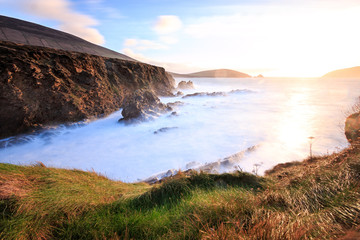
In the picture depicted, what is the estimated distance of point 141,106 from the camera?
47.5 feet

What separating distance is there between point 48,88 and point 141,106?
21.4ft

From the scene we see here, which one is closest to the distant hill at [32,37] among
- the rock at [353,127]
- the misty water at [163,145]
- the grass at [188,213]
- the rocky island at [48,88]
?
the rocky island at [48,88]

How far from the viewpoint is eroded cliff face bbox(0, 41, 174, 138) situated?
952 cm

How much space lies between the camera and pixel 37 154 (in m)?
8.89

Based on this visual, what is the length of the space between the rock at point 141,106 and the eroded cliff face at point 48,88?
7.34 ft

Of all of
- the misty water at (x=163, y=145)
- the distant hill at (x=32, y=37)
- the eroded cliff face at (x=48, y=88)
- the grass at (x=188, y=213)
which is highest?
the distant hill at (x=32, y=37)

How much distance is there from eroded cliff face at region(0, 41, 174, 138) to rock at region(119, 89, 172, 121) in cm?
224

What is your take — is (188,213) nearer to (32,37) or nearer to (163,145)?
(163,145)

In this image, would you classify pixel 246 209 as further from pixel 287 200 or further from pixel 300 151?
pixel 300 151

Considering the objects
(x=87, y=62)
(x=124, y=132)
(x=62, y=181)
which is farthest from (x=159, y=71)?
(x=62, y=181)

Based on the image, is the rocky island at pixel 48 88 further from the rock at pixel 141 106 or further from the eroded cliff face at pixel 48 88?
the rock at pixel 141 106

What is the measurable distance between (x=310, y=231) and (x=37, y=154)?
1162cm

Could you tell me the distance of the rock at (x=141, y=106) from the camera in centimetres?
1385

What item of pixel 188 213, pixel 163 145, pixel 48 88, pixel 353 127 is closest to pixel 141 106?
pixel 163 145
